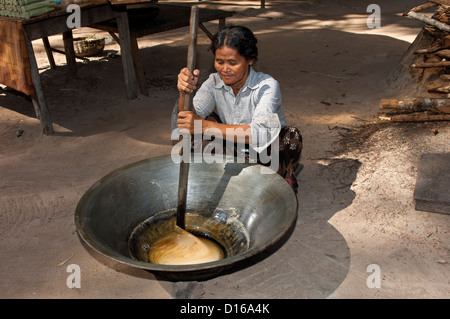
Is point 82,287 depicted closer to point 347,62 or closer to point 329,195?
point 329,195

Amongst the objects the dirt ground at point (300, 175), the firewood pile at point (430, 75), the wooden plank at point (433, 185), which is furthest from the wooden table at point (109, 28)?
the wooden plank at point (433, 185)

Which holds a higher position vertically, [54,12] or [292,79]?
[54,12]

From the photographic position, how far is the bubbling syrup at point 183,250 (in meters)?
2.21

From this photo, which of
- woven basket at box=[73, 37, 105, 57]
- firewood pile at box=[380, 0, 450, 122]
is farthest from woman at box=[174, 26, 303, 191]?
woven basket at box=[73, 37, 105, 57]

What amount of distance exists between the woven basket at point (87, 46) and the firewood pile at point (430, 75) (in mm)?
4104

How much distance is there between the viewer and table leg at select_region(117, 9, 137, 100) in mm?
4699

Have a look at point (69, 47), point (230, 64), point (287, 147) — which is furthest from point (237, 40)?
point (69, 47)

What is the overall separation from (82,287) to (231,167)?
1025mm

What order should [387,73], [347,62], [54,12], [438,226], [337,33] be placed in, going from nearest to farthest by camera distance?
1. [438,226]
2. [54,12]
3. [387,73]
4. [347,62]
5. [337,33]

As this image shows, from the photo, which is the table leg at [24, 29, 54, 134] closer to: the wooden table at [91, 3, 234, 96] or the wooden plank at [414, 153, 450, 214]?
the wooden table at [91, 3, 234, 96]

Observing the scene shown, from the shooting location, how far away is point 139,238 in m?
2.31

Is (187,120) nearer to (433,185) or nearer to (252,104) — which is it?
(252,104)

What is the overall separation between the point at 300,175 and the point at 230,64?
1276mm
